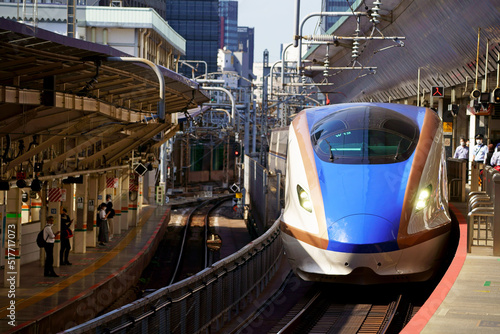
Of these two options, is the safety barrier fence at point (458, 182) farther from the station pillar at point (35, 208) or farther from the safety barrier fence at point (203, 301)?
the station pillar at point (35, 208)

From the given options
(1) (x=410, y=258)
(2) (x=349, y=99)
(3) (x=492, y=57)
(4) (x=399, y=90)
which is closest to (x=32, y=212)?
(1) (x=410, y=258)

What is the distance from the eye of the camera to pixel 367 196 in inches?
437

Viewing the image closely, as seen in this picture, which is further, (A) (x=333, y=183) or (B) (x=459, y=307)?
(A) (x=333, y=183)

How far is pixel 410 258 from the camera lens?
35.9 ft

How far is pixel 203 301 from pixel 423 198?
12.7ft

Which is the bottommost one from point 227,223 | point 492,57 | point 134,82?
point 227,223

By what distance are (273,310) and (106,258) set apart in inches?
406

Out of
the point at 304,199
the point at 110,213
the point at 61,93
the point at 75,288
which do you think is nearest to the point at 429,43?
the point at 110,213

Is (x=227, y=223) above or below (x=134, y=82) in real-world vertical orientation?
below

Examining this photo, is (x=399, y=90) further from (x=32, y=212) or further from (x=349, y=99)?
(x=32, y=212)

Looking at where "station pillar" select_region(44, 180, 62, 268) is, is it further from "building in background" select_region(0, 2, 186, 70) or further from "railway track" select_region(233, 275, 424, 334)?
"building in background" select_region(0, 2, 186, 70)

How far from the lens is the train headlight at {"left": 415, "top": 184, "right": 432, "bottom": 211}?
11406mm

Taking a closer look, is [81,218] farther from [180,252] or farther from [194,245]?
[194,245]

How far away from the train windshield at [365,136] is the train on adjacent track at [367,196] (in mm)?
17
